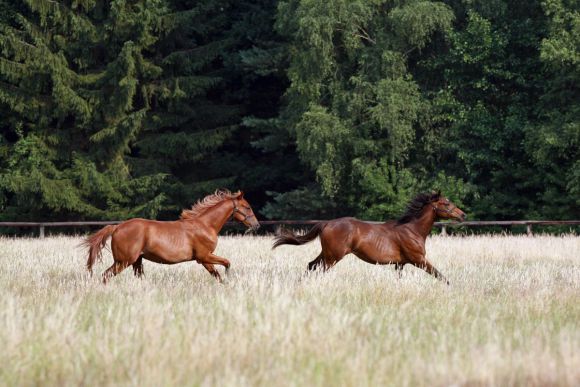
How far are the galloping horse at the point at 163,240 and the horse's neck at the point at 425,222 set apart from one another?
2476mm

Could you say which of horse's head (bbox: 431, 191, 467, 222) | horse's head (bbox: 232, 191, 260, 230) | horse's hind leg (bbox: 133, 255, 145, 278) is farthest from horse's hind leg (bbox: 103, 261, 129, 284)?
horse's head (bbox: 431, 191, 467, 222)

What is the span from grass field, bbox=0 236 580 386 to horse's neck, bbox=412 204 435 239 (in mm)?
1114

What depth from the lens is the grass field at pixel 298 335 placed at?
5074mm

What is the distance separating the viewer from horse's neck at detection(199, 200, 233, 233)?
432 inches

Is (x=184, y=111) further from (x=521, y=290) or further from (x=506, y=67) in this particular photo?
(x=521, y=290)

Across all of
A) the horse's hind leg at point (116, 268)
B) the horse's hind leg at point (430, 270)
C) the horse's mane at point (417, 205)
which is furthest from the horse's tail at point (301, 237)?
the horse's hind leg at point (116, 268)

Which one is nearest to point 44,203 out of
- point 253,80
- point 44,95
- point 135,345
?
point 44,95

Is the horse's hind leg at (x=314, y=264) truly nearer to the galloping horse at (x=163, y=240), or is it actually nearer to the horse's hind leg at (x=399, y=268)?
the horse's hind leg at (x=399, y=268)

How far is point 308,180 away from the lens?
32312 mm

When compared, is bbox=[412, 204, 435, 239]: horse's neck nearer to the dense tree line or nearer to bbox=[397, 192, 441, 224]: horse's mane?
bbox=[397, 192, 441, 224]: horse's mane

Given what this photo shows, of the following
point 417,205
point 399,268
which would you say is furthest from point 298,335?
point 417,205

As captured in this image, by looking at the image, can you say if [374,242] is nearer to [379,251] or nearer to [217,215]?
[379,251]

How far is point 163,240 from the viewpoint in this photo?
10445 mm

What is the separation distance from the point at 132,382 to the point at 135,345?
911 mm
